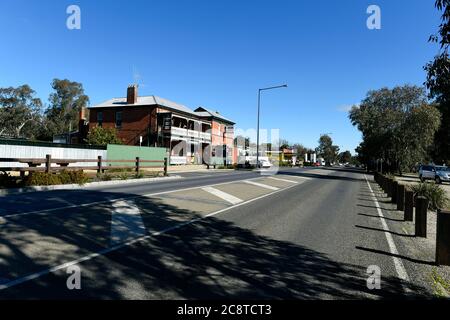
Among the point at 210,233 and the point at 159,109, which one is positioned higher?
the point at 159,109

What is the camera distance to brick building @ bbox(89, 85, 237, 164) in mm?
41969

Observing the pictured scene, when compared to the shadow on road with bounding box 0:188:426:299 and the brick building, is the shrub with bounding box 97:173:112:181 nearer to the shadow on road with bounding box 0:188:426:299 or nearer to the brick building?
the shadow on road with bounding box 0:188:426:299

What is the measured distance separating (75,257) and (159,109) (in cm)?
3852

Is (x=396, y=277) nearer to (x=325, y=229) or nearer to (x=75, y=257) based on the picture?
(x=325, y=229)

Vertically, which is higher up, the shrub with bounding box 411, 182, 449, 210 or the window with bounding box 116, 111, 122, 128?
the window with bounding box 116, 111, 122, 128

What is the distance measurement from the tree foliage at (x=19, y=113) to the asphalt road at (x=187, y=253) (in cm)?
6981

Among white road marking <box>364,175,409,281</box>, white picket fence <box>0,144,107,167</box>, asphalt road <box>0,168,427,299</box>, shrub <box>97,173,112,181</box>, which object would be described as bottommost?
white road marking <box>364,175,409,281</box>

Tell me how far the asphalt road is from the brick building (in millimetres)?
29838

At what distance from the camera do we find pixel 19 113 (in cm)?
6962

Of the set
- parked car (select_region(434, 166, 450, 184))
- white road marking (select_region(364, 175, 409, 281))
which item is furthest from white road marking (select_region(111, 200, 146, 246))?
parked car (select_region(434, 166, 450, 184))
